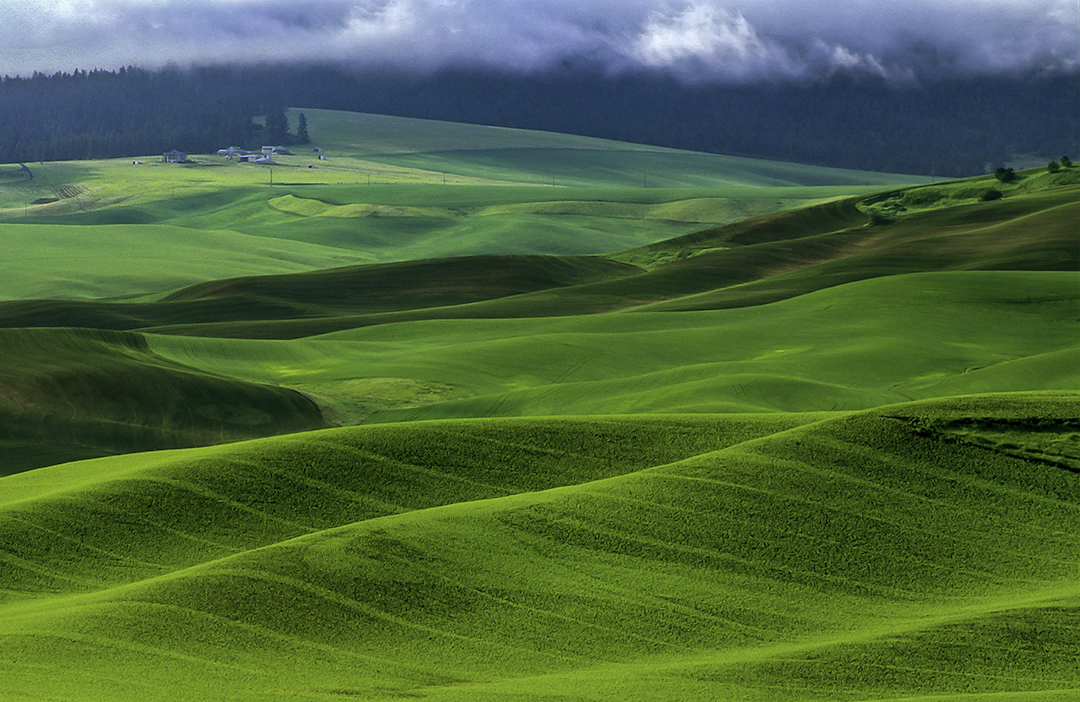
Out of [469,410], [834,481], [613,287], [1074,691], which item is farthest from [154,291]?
[1074,691]

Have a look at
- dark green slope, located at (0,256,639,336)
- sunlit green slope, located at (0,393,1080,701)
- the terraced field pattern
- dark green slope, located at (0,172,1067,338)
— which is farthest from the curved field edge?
dark green slope, located at (0,256,639,336)

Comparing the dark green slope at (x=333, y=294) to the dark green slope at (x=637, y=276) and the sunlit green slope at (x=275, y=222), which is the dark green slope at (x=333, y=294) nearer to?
the dark green slope at (x=637, y=276)

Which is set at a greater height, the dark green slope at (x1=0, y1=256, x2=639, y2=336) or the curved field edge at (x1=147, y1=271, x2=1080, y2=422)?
the dark green slope at (x1=0, y1=256, x2=639, y2=336)

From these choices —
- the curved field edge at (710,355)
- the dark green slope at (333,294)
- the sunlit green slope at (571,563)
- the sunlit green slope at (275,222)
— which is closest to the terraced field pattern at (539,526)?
the sunlit green slope at (571,563)

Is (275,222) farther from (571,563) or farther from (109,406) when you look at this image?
(571,563)

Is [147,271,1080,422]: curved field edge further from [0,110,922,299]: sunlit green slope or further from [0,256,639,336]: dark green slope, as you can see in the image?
[0,110,922,299]: sunlit green slope

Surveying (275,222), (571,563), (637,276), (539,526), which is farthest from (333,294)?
(275,222)
